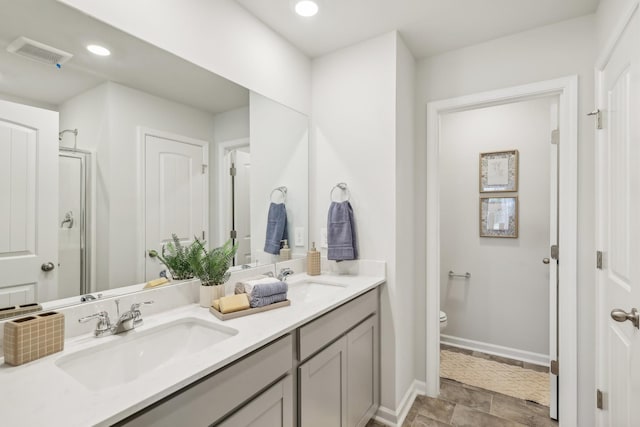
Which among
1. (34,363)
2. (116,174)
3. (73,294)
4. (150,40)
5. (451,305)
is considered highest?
(150,40)

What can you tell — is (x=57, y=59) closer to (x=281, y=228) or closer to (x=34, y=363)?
(x=34, y=363)

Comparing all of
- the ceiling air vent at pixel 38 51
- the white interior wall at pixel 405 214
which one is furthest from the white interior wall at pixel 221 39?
the white interior wall at pixel 405 214

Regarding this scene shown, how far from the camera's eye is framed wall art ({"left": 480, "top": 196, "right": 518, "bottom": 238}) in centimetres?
282

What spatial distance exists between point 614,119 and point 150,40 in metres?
2.12

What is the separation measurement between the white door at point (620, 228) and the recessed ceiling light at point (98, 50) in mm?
1990

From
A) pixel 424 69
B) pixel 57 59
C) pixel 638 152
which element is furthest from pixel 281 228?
pixel 638 152

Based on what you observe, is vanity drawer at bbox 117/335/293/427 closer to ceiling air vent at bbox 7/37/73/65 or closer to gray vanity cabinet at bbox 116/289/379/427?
gray vanity cabinet at bbox 116/289/379/427

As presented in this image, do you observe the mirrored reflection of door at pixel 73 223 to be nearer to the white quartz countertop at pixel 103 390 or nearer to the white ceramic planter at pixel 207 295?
the white quartz countertop at pixel 103 390

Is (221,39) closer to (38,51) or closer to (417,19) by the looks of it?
A: (38,51)

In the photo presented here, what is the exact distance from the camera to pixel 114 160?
129 centimetres

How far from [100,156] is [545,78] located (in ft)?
8.02

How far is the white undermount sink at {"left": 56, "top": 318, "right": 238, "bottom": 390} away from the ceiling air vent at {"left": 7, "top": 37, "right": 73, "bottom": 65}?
3.25 feet

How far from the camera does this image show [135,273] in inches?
53.9

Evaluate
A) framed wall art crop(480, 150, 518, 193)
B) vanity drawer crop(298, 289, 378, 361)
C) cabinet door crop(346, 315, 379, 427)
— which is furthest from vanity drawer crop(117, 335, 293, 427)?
framed wall art crop(480, 150, 518, 193)
